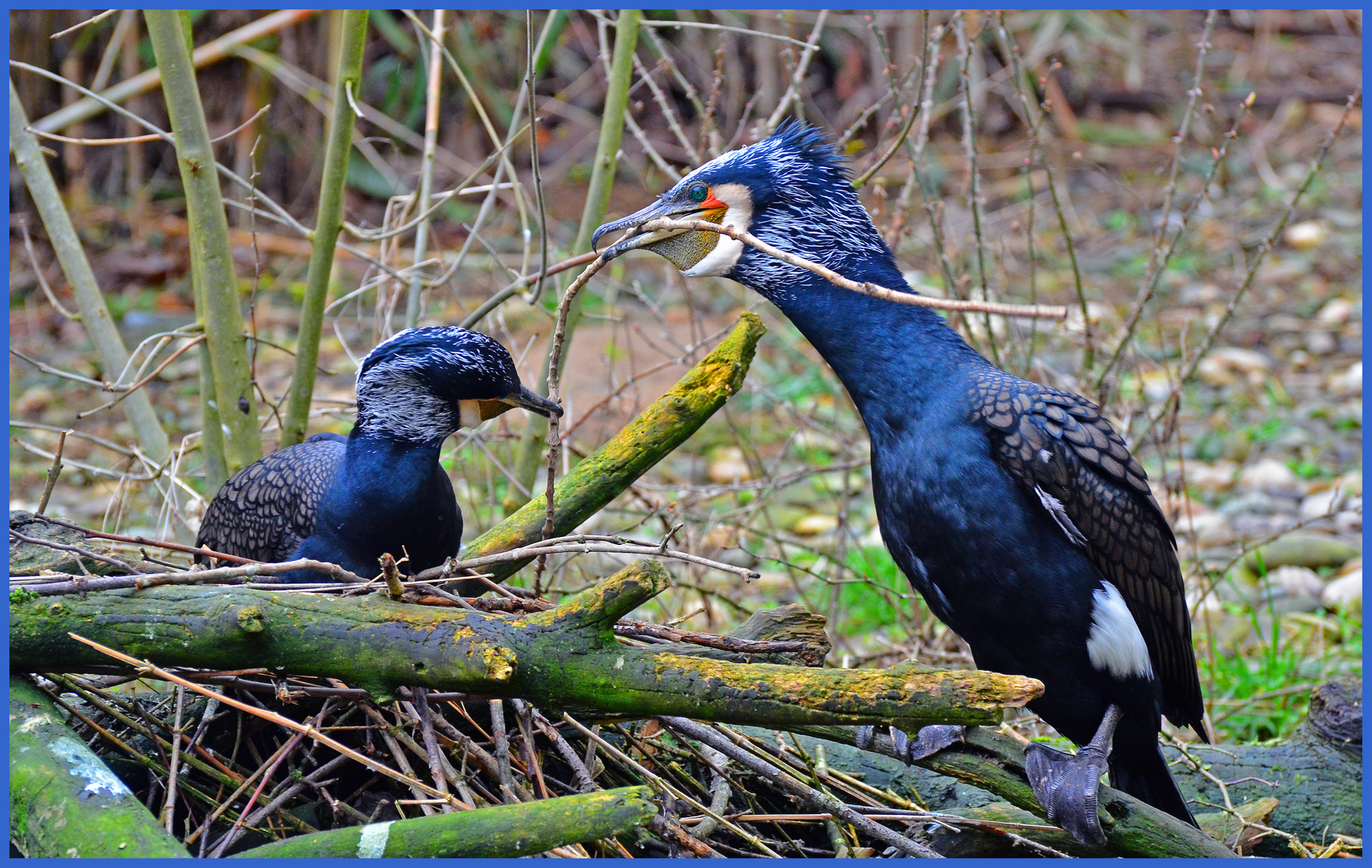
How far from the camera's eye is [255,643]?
89.8 inches

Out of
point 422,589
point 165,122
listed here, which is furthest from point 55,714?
point 165,122

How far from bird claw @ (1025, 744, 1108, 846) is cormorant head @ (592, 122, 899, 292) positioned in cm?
123

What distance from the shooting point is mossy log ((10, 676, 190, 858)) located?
203 cm

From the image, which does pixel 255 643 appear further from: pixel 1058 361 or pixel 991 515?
pixel 1058 361

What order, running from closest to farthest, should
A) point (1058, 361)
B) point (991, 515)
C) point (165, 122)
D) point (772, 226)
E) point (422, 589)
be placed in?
point (422, 589), point (991, 515), point (772, 226), point (1058, 361), point (165, 122)

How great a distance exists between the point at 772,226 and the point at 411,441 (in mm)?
1024

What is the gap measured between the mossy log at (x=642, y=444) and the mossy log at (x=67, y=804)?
1016mm

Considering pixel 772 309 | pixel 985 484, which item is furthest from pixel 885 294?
pixel 772 309

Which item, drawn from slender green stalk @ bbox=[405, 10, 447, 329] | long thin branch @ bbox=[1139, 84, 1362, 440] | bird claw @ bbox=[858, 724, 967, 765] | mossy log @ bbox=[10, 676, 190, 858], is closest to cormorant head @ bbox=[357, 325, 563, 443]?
slender green stalk @ bbox=[405, 10, 447, 329]

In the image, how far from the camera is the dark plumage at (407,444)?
294 cm

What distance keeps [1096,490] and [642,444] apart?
1.06 m

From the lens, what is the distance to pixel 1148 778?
3.19 metres

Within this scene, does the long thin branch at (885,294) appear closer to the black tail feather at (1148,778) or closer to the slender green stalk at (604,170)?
the slender green stalk at (604,170)

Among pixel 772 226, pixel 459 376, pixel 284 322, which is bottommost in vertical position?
pixel 284 322
